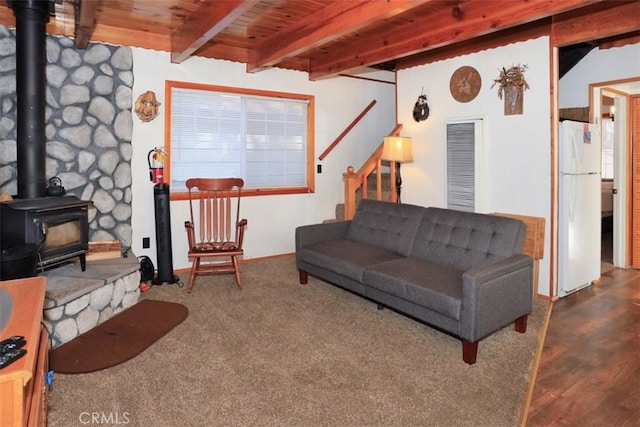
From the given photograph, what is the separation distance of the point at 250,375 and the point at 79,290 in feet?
4.78

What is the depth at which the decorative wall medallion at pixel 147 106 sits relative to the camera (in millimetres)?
4312

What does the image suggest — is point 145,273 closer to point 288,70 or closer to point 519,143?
point 288,70

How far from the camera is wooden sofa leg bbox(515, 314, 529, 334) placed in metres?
3.02

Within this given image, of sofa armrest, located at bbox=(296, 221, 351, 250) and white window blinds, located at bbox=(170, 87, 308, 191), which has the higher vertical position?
white window blinds, located at bbox=(170, 87, 308, 191)

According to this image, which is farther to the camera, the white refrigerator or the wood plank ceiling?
the white refrigerator

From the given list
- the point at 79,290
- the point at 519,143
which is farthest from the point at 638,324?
the point at 79,290

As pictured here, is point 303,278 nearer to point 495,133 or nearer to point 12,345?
point 495,133

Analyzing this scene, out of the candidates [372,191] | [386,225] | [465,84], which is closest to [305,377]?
[386,225]

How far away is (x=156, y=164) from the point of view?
14.5ft

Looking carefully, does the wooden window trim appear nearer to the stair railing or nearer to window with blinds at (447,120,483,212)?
the stair railing

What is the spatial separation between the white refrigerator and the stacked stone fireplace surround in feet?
12.6

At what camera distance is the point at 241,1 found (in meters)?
2.85

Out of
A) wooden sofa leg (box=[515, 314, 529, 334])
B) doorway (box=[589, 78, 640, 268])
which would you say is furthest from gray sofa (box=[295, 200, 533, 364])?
doorway (box=[589, 78, 640, 268])

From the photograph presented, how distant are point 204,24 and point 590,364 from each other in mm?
3688
